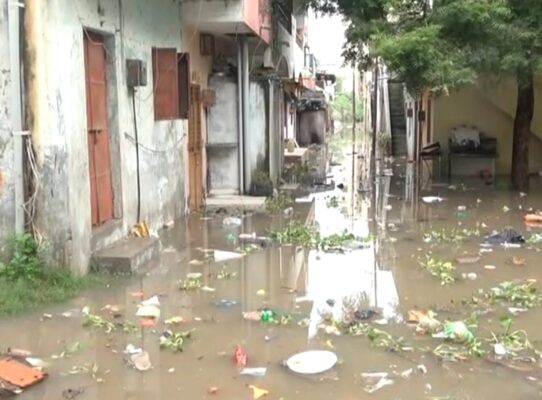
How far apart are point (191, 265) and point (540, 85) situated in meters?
11.9

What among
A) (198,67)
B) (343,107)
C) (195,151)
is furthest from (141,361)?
(343,107)

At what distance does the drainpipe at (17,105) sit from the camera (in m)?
6.37

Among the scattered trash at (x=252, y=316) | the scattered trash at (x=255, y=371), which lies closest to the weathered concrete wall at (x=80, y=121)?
the scattered trash at (x=252, y=316)

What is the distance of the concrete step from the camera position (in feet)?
24.2

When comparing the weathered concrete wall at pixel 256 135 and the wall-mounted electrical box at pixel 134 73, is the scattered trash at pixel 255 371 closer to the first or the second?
the wall-mounted electrical box at pixel 134 73

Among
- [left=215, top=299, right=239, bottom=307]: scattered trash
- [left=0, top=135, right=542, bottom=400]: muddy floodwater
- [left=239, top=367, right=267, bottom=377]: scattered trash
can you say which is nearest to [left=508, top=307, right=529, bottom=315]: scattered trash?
[left=0, top=135, right=542, bottom=400]: muddy floodwater

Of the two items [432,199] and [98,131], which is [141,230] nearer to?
[98,131]

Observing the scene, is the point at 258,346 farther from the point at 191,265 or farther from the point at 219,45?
the point at 219,45

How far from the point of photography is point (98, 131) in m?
8.13

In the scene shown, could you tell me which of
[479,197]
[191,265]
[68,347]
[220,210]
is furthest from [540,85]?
[68,347]

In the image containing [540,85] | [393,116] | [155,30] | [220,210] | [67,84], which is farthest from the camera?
[393,116]

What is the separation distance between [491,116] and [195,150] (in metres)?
8.78

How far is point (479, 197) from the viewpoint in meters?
14.0

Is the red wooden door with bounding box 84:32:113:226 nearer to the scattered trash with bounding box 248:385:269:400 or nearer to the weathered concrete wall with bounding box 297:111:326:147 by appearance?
the scattered trash with bounding box 248:385:269:400
